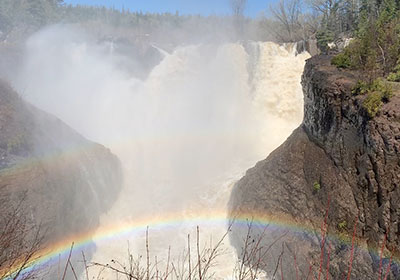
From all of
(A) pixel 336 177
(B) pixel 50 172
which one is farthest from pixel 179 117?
(A) pixel 336 177

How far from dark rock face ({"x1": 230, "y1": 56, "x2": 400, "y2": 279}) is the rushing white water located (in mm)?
3299

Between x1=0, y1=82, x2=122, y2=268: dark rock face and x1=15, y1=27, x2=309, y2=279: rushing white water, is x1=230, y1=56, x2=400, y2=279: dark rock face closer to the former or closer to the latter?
x1=15, y1=27, x2=309, y2=279: rushing white water

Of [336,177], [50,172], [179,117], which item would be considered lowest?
[50,172]

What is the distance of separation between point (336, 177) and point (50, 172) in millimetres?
9325

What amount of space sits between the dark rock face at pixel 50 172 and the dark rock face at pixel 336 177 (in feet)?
20.2

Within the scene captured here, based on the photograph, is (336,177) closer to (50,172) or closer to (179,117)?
(50,172)

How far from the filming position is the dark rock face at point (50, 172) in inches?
345

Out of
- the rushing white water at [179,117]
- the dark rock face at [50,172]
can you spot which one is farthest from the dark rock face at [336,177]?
the dark rock face at [50,172]

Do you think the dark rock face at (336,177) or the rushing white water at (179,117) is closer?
the dark rock face at (336,177)

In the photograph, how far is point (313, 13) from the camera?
3762cm

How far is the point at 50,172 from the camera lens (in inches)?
400

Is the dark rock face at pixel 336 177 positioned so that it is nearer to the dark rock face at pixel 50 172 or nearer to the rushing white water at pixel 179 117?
the rushing white water at pixel 179 117

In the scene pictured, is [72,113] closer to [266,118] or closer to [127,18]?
[266,118]

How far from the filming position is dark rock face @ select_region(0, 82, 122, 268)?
8766 millimetres
